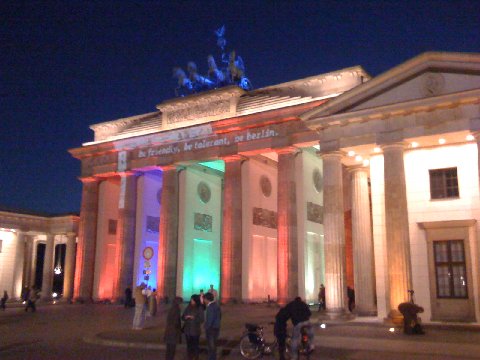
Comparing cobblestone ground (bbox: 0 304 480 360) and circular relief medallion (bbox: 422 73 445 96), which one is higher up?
circular relief medallion (bbox: 422 73 445 96)

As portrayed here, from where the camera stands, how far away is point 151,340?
50.4 ft

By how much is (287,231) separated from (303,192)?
3.19 meters

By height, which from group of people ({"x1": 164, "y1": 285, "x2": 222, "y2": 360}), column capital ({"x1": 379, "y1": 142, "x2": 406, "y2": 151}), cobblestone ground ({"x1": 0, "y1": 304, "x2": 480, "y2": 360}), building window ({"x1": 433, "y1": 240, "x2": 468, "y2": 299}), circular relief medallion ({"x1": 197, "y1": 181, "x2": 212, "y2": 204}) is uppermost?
circular relief medallion ({"x1": 197, "y1": 181, "x2": 212, "y2": 204})

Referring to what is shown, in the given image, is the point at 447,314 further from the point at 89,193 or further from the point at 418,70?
the point at 89,193

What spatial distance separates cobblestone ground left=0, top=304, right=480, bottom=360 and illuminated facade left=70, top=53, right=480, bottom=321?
2865 mm

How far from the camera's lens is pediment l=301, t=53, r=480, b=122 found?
59.7 ft

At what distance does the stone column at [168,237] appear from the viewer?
32.1 meters

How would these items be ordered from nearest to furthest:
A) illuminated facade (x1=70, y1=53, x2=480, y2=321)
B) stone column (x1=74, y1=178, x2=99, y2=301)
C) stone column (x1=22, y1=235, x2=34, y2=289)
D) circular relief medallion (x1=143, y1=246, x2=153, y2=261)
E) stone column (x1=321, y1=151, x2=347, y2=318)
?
illuminated facade (x1=70, y1=53, x2=480, y2=321) < stone column (x1=321, y1=151, x2=347, y2=318) < circular relief medallion (x1=143, y1=246, x2=153, y2=261) < stone column (x1=74, y1=178, x2=99, y2=301) < stone column (x1=22, y1=235, x2=34, y2=289)

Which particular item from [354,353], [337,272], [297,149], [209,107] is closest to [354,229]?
[337,272]

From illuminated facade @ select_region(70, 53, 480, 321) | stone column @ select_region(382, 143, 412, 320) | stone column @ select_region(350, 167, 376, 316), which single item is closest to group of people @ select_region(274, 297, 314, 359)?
stone column @ select_region(382, 143, 412, 320)

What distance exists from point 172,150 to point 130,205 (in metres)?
5.50

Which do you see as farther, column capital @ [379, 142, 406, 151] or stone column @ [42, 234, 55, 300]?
stone column @ [42, 234, 55, 300]

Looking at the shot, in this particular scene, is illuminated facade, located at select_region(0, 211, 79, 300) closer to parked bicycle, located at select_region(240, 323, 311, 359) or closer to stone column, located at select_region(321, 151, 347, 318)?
stone column, located at select_region(321, 151, 347, 318)

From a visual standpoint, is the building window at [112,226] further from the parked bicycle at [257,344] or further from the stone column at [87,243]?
the parked bicycle at [257,344]
